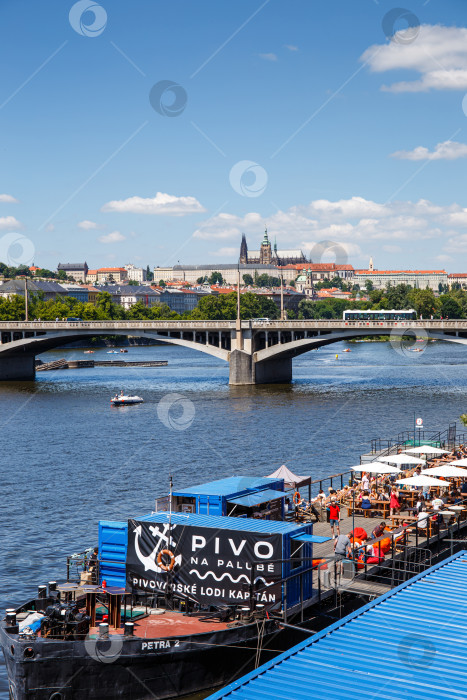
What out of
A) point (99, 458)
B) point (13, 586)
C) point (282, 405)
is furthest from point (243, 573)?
point (282, 405)

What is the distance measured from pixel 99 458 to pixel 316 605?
25468 millimetres

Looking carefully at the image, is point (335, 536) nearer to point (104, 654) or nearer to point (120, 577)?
point (120, 577)

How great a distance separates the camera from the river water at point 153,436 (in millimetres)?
29250

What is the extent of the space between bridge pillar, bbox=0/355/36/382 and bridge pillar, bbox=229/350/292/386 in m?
21.7

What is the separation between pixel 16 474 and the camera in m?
38.2

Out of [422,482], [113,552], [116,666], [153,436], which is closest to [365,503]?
[422,482]

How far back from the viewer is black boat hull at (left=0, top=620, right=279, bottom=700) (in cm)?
1520

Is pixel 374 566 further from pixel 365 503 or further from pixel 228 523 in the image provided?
pixel 365 503

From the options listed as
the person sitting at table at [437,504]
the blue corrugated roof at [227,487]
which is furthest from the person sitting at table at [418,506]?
the blue corrugated roof at [227,487]

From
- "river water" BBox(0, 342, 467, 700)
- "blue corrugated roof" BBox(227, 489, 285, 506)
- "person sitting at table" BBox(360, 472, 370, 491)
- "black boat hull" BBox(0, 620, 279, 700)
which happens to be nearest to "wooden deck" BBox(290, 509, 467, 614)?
"blue corrugated roof" BBox(227, 489, 285, 506)

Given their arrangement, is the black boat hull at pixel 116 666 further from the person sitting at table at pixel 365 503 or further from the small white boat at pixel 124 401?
the small white boat at pixel 124 401

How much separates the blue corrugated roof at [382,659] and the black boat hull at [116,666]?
3.48 metres

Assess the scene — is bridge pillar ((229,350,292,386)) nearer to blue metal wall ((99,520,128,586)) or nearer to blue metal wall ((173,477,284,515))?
blue metal wall ((173,477,284,515))

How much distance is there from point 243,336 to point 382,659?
213 ft
